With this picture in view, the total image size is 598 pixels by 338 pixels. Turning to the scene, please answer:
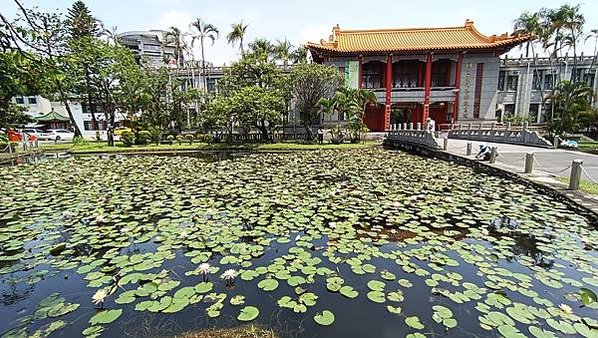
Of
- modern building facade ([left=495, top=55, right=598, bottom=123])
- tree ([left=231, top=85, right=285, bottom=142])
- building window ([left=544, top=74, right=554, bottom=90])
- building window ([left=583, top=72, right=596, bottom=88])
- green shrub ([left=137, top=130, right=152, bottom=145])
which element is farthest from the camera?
building window ([left=544, top=74, right=554, bottom=90])

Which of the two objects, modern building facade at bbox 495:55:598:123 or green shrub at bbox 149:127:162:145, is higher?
modern building facade at bbox 495:55:598:123

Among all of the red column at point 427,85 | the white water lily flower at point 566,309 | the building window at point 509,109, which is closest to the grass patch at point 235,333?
the white water lily flower at point 566,309

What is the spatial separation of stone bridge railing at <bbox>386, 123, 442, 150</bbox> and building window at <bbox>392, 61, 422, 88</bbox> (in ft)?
23.0

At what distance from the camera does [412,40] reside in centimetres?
2538

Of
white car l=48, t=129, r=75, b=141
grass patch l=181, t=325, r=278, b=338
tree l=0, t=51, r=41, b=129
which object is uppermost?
tree l=0, t=51, r=41, b=129

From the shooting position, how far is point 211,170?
11.0m

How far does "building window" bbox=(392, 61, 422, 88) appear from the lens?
26.4 m

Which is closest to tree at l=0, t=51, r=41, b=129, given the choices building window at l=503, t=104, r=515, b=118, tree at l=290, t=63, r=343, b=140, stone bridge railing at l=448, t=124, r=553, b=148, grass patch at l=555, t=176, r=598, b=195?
grass patch at l=555, t=176, r=598, b=195

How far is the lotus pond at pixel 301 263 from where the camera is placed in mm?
2828

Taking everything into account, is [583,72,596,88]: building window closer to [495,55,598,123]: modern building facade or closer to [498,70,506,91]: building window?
[495,55,598,123]: modern building facade

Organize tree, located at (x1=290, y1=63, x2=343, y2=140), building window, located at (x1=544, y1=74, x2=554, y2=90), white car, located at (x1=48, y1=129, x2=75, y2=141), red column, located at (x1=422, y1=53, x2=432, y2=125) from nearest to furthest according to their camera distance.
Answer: tree, located at (x1=290, y1=63, x2=343, y2=140) < red column, located at (x1=422, y1=53, x2=432, y2=125) < building window, located at (x1=544, y1=74, x2=554, y2=90) < white car, located at (x1=48, y1=129, x2=75, y2=141)

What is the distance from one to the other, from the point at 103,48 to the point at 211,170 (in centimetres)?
1596

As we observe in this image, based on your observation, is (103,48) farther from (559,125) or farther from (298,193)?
(559,125)

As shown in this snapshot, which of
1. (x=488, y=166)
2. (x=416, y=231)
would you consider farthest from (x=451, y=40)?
(x=416, y=231)
